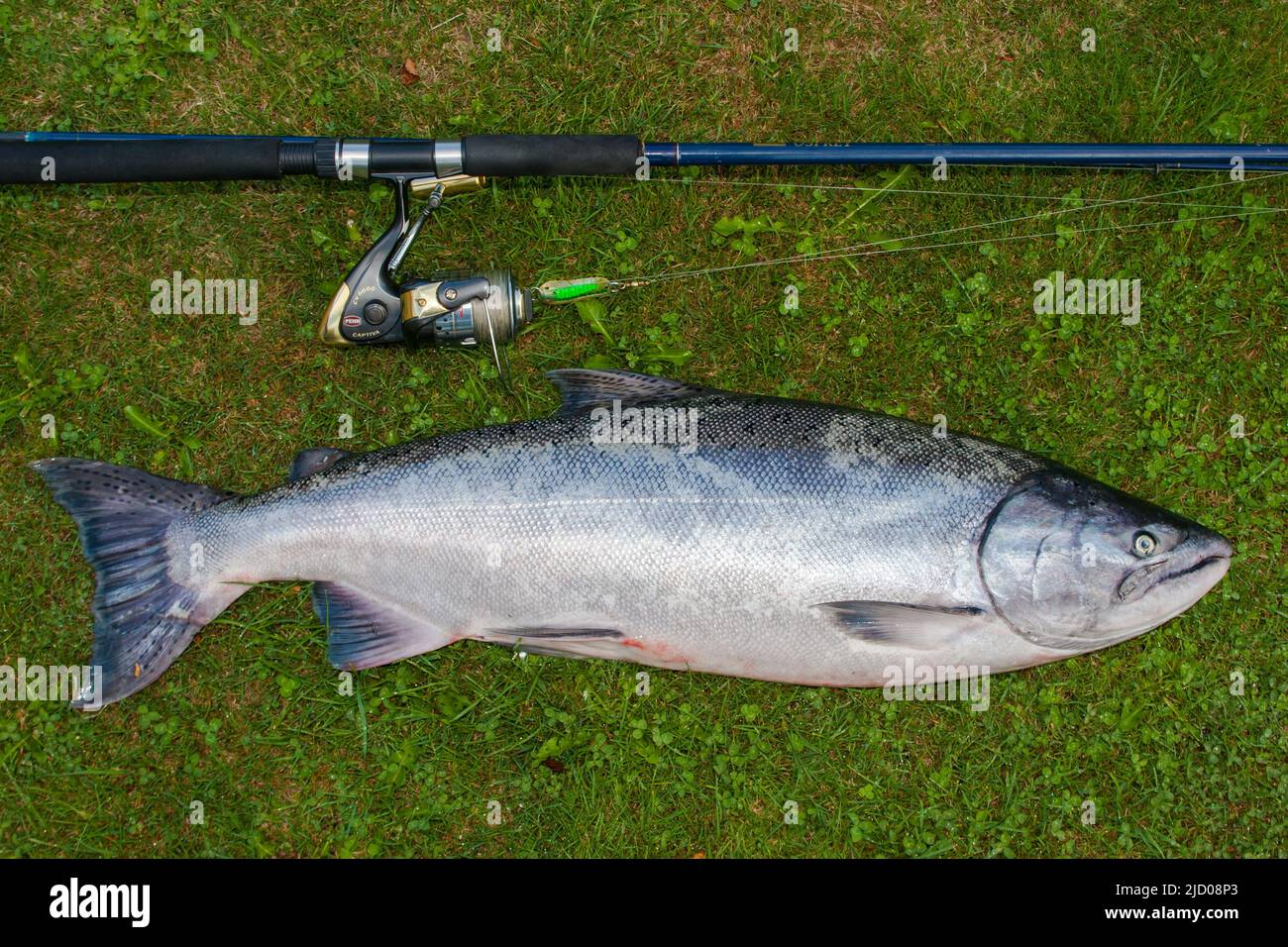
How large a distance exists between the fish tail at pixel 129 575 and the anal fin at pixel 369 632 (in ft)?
1.53

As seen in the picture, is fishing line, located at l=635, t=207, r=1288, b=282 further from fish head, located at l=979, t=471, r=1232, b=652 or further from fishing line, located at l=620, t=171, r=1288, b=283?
fish head, located at l=979, t=471, r=1232, b=652

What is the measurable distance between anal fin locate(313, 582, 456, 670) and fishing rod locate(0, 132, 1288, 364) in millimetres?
1113

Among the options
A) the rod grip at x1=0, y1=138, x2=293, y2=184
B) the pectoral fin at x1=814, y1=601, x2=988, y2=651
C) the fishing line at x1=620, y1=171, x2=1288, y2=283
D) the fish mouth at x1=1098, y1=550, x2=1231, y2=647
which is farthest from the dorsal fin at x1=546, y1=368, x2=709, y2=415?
the fish mouth at x1=1098, y1=550, x2=1231, y2=647

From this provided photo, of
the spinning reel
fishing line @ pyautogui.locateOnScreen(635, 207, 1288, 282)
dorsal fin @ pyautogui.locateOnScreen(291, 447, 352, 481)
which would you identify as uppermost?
fishing line @ pyautogui.locateOnScreen(635, 207, 1288, 282)

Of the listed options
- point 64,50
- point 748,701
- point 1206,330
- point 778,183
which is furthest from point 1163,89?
point 64,50

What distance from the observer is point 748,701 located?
12.6ft

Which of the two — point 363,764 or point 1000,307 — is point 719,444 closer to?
point 1000,307

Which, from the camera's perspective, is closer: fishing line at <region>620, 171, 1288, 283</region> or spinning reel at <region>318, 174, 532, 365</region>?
spinning reel at <region>318, 174, 532, 365</region>

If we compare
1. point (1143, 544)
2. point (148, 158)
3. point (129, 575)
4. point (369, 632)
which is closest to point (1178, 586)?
point (1143, 544)

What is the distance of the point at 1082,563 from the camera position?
10.7ft

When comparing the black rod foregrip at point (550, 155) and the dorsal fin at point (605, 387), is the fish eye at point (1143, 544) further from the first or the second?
the black rod foregrip at point (550, 155)

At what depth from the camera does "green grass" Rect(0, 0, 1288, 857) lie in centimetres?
381

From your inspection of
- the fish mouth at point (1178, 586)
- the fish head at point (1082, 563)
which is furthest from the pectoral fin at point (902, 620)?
the fish mouth at point (1178, 586)

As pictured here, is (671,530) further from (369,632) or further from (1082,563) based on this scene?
(1082,563)
